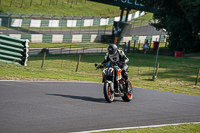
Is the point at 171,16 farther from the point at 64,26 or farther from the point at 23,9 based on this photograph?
the point at 23,9

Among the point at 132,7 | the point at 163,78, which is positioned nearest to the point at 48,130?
the point at 163,78

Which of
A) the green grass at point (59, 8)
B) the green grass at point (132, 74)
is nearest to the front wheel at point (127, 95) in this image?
the green grass at point (132, 74)

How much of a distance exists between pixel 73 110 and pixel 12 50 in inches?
394

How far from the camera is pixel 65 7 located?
209 feet

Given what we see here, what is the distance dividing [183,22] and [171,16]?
1.82m

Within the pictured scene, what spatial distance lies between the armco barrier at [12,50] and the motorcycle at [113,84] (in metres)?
8.09

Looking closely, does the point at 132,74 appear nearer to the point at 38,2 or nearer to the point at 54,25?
the point at 54,25

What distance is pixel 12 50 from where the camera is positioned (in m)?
17.8

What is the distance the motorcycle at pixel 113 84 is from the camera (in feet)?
33.9

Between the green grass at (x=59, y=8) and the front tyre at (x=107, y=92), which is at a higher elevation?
the green grass at (x=59, y=8)

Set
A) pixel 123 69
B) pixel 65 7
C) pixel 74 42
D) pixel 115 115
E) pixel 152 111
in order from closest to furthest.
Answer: pixel 115 115 → pixel 152 111 → pixel 123 69 → pixel 74 42 → pixel 65 7

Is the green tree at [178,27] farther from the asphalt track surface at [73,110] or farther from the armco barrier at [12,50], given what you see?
the asphalt track surface at [73,110]

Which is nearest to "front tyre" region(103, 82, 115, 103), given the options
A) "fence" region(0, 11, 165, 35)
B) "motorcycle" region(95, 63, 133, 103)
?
"motorcycle" region(95, 63, 133, 103)

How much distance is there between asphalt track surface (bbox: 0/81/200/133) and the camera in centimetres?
700
